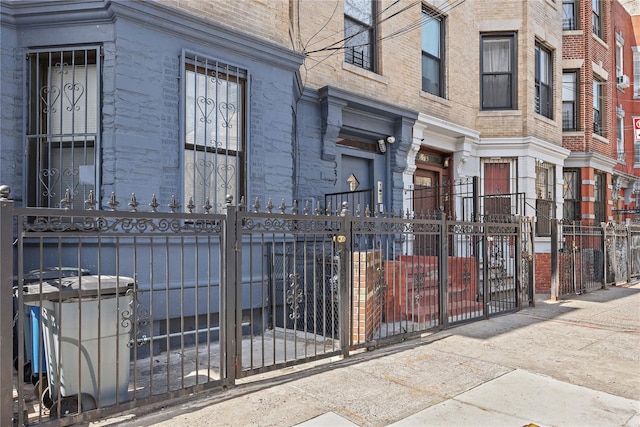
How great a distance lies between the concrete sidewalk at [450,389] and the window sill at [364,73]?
17.0ft

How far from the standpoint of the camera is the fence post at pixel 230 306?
A: 166 inches

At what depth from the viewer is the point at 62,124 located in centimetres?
554

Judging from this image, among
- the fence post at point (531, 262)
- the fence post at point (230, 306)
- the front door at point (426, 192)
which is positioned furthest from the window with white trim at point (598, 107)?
the fence post at point (230, 306)

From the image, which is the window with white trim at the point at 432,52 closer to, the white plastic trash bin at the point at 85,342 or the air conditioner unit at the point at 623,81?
the white plastic trash bin at the point at 85,342

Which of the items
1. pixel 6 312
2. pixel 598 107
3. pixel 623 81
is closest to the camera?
pixel 6 312

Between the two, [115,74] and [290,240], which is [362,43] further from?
[115,74]

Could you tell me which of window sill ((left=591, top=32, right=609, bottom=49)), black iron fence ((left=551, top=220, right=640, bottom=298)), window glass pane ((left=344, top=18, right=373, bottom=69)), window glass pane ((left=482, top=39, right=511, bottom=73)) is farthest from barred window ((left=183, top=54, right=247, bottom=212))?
window sill ((left=591, top=32, right=609, bottom=49))

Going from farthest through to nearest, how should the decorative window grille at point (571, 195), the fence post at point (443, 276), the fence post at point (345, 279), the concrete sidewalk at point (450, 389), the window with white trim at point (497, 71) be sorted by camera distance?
the decorative window grille at point (571, 195) < the window with white trim at point (497, 71) < the fence post at point (443, 276) < the fence post at point (345, 279) < the concrete sidewalk at point (450, 389)

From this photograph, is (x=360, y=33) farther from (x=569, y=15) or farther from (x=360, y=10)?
(x=569, y=15)

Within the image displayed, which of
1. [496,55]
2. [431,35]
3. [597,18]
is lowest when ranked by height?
[431,35]

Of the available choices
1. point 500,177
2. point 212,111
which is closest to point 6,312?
point 212,111

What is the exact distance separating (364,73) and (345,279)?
17.1 ft

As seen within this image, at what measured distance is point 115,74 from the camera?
209 inches

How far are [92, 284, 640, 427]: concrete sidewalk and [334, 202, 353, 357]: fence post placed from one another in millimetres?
262
